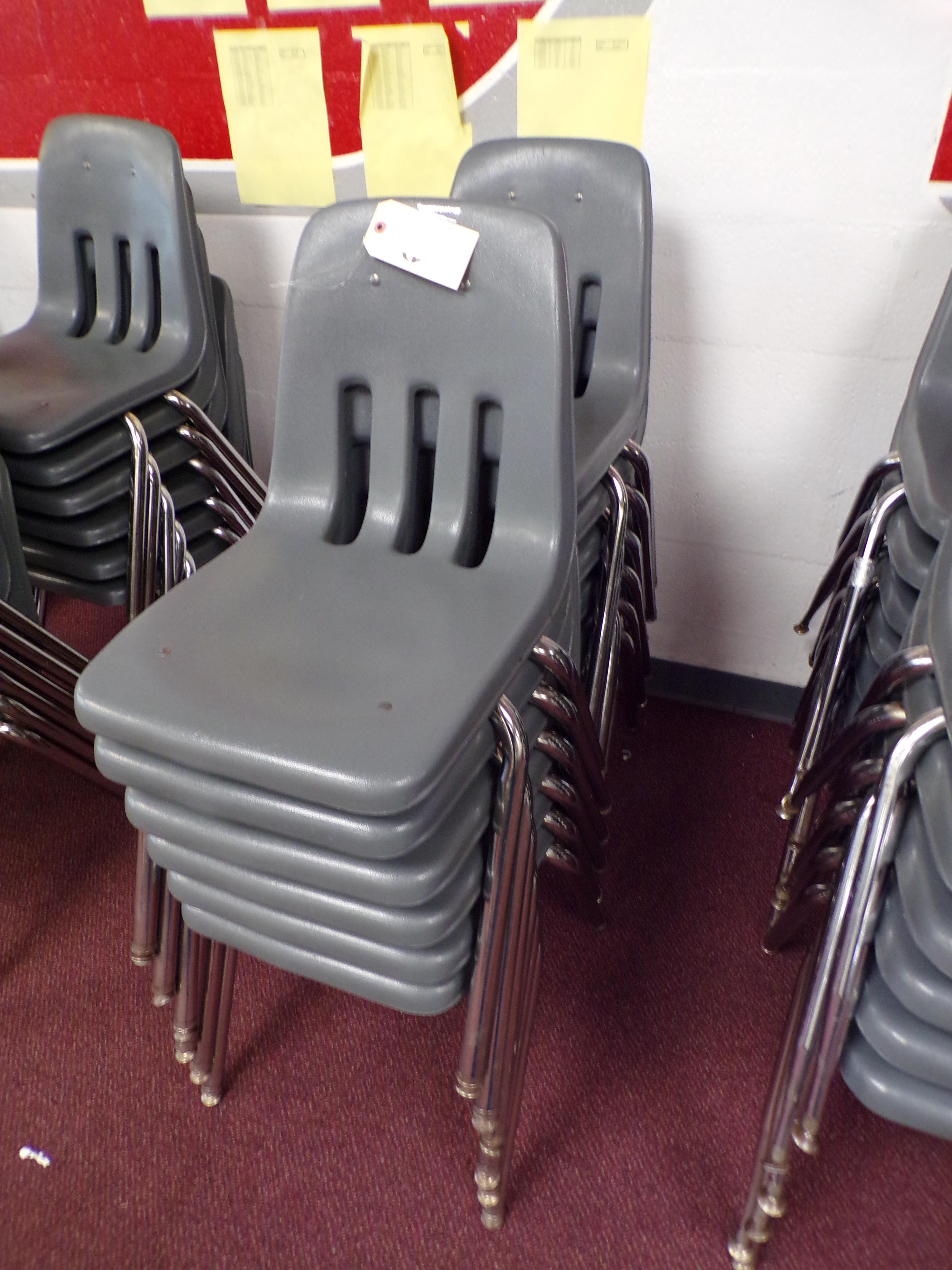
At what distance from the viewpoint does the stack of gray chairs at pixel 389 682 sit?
80cm

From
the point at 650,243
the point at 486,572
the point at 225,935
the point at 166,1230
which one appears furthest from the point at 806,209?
the point at 166,1230

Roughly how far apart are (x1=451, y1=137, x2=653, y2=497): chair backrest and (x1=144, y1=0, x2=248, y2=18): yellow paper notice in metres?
0.54

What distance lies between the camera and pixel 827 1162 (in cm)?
112

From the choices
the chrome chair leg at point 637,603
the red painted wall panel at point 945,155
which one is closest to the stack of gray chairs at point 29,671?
the chrome chair leg at point 637,603

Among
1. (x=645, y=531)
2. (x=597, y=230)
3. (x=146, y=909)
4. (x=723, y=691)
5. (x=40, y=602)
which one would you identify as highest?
(x=597, y=230)

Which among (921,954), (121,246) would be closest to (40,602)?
(121,246)

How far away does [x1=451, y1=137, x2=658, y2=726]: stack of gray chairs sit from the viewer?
1265 mm

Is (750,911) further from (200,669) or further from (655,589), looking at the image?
(200,669)

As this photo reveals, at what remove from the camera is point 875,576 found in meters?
1.15

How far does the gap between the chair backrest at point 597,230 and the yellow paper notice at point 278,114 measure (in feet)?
1.28

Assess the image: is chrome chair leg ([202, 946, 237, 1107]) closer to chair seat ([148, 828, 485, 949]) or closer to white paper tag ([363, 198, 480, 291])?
chair seat ([148, 828, 485, 949])

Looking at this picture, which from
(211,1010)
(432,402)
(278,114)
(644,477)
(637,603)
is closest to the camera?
(432,402)

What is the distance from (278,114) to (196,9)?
0.21 metres

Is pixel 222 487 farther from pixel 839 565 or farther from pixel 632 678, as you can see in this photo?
pixel 839 565
